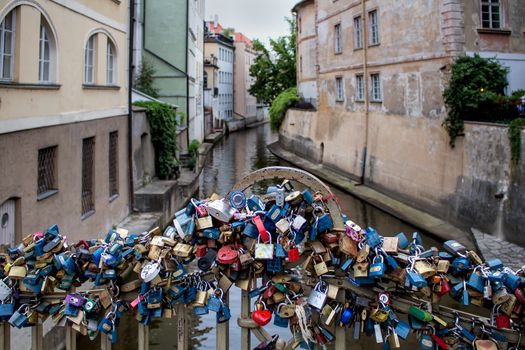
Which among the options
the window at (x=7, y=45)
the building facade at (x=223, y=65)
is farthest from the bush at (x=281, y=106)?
the window at (x=7, y=45)

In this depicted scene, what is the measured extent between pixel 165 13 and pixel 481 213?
2073cm

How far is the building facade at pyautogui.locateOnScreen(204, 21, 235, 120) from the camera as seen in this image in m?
57.9

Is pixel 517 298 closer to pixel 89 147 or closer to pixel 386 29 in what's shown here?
pixel 89 147

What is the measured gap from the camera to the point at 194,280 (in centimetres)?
377

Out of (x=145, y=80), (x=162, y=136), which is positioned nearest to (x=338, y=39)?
(x=145, y=80)

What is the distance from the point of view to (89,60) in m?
12.1

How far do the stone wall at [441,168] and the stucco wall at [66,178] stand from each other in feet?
31.1

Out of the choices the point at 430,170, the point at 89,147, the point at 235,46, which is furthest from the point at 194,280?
the point at 235,46

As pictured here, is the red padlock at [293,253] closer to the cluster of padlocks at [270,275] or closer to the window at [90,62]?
the cluster of padlocks at [270,275]

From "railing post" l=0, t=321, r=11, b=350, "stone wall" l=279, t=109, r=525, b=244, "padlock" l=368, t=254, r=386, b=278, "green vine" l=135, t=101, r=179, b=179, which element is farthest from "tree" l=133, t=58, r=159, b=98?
"padlock" l=368, t=254, r=386, b=278

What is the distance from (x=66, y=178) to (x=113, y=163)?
12.2 feet

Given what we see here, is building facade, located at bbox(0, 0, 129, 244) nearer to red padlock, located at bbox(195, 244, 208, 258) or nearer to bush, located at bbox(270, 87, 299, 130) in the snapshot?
red padlock, located at bbox(195, 244, 208, 258)

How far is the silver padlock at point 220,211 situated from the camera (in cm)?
363

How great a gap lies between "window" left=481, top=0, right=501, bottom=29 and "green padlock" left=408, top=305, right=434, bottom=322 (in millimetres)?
15371
